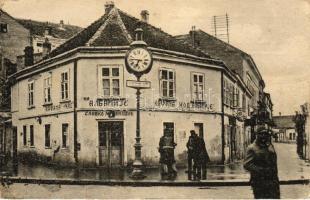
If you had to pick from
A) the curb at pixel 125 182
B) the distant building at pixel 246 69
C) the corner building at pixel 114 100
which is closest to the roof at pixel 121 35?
the corner building at pixel 114 100

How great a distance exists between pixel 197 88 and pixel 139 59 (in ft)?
2.47

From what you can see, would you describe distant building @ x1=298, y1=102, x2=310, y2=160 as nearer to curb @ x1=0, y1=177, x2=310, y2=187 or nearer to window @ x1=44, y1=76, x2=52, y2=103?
curb @ x1=0, y1=177, x2=310, y2=187

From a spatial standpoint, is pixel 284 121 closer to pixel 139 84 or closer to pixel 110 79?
pixel 139 84

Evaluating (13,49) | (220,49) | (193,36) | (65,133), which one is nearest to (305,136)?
(220,49)

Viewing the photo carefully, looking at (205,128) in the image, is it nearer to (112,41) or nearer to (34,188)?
(112,41)

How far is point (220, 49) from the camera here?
837cm

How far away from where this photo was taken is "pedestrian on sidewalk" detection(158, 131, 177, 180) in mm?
7594

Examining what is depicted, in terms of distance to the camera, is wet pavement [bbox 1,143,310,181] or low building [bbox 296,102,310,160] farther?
wet pavement [bbox 1,143,310,181]

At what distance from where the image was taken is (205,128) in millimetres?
7805

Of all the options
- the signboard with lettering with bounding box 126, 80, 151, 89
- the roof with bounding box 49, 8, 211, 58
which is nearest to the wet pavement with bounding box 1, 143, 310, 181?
the signboard with lettering with bounding box 126, 80, 151, 89

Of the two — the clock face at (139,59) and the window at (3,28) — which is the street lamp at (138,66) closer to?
the clock face at (139,59)

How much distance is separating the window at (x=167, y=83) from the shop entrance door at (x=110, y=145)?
0.62 m

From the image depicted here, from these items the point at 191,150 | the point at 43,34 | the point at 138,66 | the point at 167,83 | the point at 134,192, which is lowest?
the point at 134,192

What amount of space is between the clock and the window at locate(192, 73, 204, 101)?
0.55 metres
